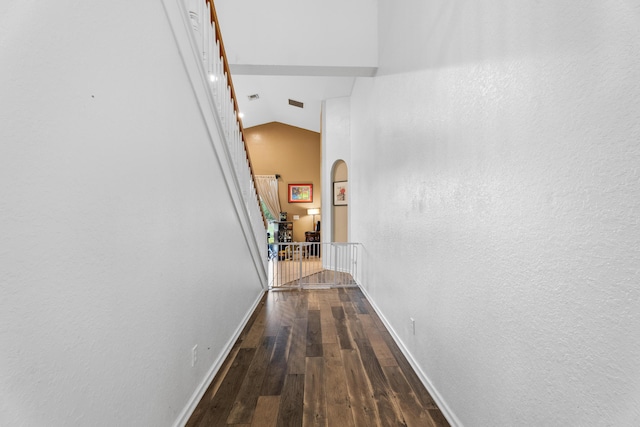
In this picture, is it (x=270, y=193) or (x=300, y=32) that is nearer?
(x=300, y=32)

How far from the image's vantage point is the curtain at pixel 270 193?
998 centimetres

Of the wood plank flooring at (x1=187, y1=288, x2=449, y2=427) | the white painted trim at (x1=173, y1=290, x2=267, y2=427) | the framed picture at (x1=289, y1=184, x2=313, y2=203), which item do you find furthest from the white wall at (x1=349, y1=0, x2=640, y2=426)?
the framed picture at (x1=289, y1=184, x2=313, y2=203)

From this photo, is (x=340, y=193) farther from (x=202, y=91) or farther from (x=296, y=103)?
(x=202, y=91)

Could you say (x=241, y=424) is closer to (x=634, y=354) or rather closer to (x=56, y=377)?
A: (x=56, y=377)

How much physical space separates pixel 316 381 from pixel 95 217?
69.8 inches

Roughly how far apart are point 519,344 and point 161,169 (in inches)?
69.0

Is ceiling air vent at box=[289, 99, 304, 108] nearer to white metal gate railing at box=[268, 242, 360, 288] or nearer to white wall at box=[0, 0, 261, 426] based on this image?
white metal gate railing at box=[268, 242, 360, 288]

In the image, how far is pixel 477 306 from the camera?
4.75 ft

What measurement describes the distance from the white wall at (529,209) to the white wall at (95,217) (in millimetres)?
1528

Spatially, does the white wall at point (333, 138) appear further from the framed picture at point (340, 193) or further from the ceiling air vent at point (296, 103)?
the ceiling air vent at point (296, 103)

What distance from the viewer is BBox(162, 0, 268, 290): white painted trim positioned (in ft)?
5.51

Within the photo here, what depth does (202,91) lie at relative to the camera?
6.71 feet

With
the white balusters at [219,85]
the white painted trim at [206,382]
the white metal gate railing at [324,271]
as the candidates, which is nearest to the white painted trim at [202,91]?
the white balusters at [219,85]

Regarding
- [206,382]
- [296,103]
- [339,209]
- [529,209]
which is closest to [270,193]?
[296,103]
